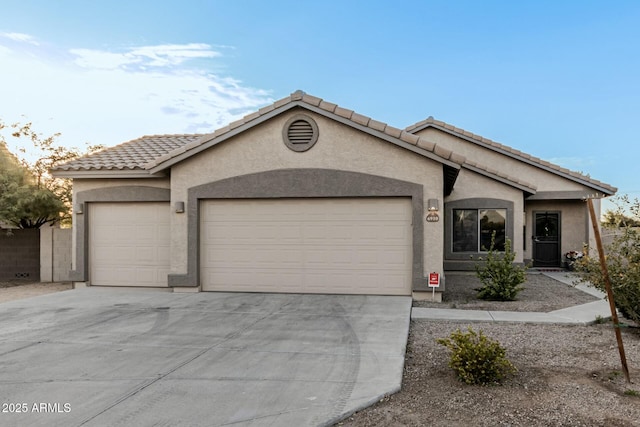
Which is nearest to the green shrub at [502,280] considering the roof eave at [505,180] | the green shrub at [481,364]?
the green shrub at [481,364]

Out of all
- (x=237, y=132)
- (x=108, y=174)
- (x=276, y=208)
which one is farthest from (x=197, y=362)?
(x=108, y=174)

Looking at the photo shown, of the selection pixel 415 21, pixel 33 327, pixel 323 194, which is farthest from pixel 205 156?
pixel 415 21

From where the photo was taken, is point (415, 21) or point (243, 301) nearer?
point (243, 301)

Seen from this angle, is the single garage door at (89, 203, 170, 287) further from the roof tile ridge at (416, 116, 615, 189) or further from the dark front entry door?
the dark front entry door

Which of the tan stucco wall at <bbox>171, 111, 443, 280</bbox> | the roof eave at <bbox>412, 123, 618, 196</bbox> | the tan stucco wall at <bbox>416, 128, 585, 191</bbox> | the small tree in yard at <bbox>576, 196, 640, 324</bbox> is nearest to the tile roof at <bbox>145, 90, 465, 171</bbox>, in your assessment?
the tan stucco wall at <bbox>171, 111, 443, 280</bbox>

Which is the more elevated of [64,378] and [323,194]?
[323,194]

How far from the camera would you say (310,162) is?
10.4 meters

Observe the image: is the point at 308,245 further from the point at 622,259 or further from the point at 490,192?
the point at 490,192

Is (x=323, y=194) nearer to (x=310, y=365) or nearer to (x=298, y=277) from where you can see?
(x=298, y=277)

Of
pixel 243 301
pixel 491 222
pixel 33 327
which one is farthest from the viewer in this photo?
pixel 491 222

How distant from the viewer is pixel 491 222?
15859 mm

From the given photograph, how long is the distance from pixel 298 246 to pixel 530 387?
661cm

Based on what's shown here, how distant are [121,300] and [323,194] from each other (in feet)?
17.0

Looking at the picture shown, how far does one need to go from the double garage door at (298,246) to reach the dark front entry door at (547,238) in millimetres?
9975
